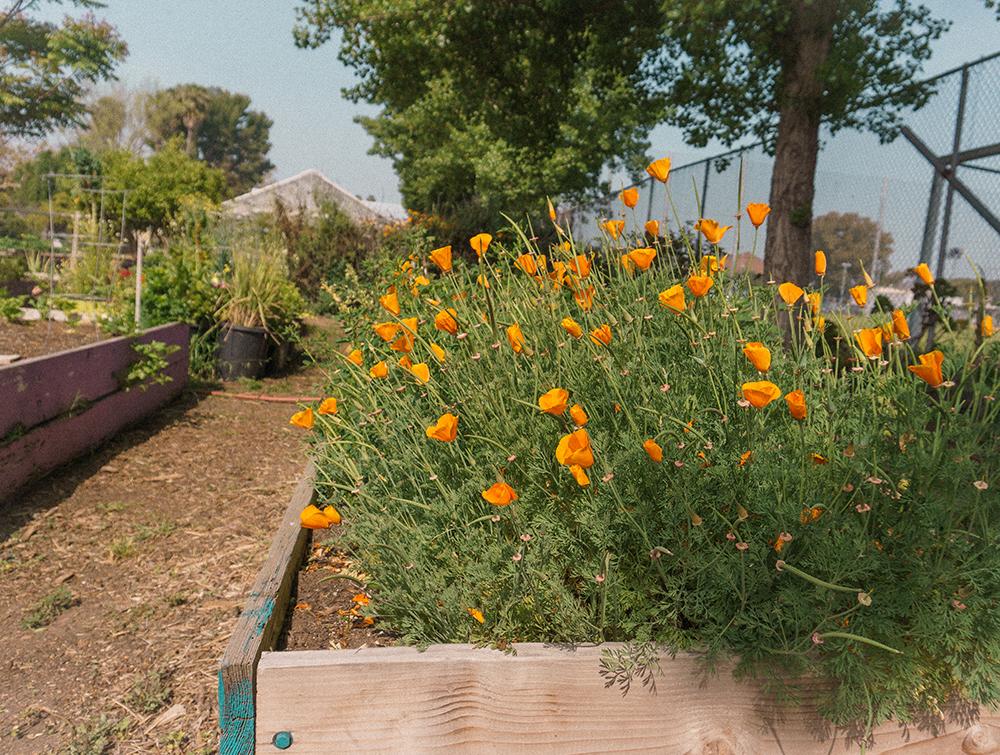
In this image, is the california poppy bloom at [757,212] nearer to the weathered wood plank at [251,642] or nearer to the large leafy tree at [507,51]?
the weathered wood plank at [251,642]

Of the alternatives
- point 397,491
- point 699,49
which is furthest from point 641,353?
point 699,49

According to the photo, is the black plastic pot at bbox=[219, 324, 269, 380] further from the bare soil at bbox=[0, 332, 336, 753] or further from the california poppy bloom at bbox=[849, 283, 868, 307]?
the california poppy bloom at bbox=[849, 283, 868, 307]

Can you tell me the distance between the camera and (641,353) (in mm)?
1793

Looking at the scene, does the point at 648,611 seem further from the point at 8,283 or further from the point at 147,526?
the point at 8,283

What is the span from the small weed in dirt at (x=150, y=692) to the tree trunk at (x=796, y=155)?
4957mm

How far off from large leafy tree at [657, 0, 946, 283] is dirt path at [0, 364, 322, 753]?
3.70 metres

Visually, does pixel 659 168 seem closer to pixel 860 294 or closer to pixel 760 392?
pixel 860 294

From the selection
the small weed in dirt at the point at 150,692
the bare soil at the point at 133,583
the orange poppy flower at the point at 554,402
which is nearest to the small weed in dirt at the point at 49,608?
the bare soil at the point at 133,583

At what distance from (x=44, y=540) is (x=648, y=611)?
9.71ft

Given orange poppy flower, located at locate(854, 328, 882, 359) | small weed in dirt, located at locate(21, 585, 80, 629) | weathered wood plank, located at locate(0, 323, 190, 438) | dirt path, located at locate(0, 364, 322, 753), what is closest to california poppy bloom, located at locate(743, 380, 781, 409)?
orange poppy flower, located at locate(854, 328, 882, 359)

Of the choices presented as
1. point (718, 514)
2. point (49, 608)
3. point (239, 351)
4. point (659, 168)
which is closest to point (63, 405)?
point (49, 608)

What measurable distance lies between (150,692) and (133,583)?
33.4 inches

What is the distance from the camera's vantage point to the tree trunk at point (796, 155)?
590cm

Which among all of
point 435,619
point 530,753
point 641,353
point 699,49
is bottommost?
point 530,753
